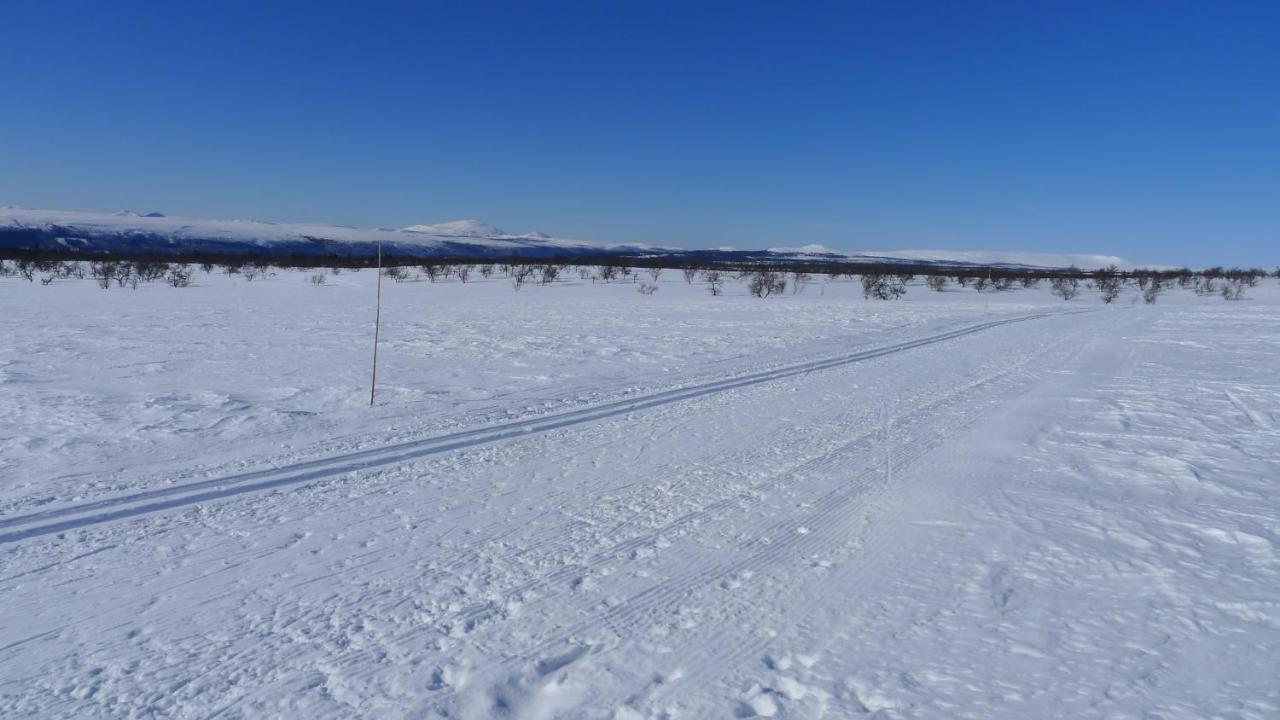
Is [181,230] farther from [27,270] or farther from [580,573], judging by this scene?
[580,573]

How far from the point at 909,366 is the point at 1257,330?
16.3m

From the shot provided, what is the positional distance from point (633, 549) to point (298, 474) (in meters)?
2.89

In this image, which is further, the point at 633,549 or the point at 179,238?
the point at 179,238

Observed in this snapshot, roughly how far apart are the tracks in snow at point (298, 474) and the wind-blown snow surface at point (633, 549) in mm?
39

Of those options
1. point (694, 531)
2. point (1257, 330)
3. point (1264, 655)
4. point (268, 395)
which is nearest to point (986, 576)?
point (1264, 655)

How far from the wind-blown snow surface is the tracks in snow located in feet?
0.13

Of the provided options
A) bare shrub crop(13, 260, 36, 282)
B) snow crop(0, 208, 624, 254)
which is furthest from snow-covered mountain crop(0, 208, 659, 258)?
bare shrub crop(13, 260, 36, 282)

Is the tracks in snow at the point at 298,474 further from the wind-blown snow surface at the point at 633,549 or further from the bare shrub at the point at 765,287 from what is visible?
the bare shrub at the point at 765,287

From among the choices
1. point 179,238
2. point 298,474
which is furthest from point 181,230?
point 298,474

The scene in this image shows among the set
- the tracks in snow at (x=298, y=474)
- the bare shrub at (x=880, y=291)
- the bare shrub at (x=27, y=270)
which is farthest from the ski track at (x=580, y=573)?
the bare shrub at (x=27, y=270)

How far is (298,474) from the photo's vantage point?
17.4 feet

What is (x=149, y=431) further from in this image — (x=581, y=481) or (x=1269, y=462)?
(x=1269, y=462)

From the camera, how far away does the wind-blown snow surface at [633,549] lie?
9.10 feet

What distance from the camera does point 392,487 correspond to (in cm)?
502
